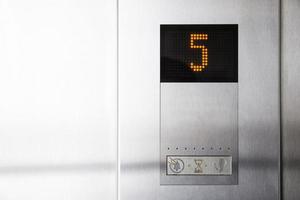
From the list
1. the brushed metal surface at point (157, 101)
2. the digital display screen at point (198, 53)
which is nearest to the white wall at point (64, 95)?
the brushed metal surface at point (157, 101)

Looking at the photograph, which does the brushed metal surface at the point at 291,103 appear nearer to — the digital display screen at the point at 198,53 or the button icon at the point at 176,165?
the digital display screen at the point at 198,53

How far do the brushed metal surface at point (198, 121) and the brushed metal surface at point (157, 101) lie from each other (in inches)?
0.8

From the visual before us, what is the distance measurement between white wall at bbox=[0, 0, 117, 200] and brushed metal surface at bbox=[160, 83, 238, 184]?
0.52 feet

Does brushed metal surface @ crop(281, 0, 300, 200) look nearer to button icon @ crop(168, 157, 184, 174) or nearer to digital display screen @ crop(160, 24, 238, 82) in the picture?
digital display screen @ crop(160, 24, 238, 82)

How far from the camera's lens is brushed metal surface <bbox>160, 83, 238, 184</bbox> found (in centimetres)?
118

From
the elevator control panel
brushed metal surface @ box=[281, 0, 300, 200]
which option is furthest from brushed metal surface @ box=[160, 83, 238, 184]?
brushed metal surface @ box=[281, 0, 300, 200]

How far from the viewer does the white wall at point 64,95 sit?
1182 millimetres

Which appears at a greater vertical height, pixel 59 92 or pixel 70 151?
pixel 59 92

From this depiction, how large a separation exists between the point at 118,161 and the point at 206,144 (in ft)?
0.87

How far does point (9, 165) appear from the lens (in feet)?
3.90

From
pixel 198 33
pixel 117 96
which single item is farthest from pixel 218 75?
pixel 117 96

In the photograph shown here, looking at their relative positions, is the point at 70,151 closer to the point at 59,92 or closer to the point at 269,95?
the point at 59,92

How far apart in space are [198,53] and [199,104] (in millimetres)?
149

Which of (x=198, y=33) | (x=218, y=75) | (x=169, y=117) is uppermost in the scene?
(x=198, y=33)
